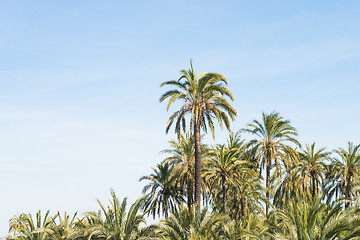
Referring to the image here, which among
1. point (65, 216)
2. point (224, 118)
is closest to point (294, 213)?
point (224, 118)

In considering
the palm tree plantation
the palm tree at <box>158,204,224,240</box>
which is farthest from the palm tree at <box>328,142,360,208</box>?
the palm tree at <box>158,204,224,240</box>

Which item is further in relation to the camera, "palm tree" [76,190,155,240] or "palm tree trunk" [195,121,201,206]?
"palm tree trunk" [195,121,201,206]

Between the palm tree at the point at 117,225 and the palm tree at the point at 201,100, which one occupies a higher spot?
the palm tree at the point at 201,100

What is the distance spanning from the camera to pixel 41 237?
1858 inches

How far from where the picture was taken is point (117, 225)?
35188 millimetres

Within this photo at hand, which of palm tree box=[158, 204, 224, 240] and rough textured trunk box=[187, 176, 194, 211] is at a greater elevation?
rough textured trunk box=[187, 176, 194, 211]

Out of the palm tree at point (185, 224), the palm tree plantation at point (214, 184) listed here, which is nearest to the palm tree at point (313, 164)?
the palm tree plantation at point (214, 184)

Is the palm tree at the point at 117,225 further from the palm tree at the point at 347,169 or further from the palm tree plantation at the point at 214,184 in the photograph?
the palm tree at the point at 347,169

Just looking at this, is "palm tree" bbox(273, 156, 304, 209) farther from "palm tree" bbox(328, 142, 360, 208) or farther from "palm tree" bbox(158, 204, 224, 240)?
"palm tree" bbox(158, 204, 224, 240)

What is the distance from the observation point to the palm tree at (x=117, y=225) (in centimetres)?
3472

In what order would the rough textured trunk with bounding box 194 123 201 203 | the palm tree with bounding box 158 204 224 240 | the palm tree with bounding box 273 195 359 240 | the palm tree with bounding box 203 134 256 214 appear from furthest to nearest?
1. the palm tree with bounding box 203 134 256 214
2. the rough textured trunk with bounding box 194 123 201 203
3. the palm tree with bounding box 158 204 224 240
4. the palm tree with bounding box 273 195 359 240

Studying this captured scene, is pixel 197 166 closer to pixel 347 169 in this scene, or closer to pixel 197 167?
pixel 197 167

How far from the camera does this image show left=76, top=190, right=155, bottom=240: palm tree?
34719 mm

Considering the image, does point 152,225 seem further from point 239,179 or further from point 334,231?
point 334,231
